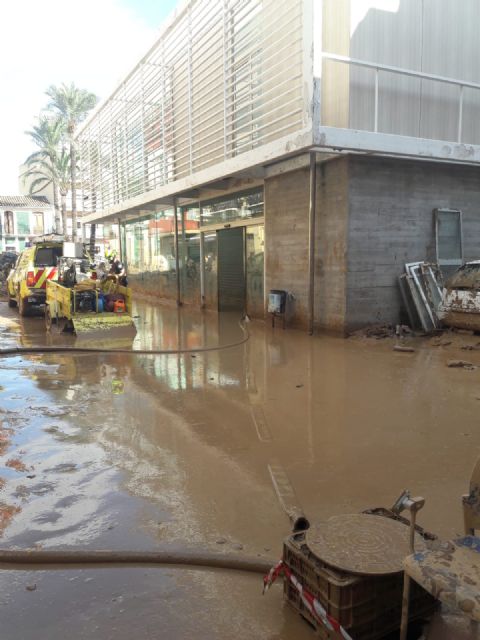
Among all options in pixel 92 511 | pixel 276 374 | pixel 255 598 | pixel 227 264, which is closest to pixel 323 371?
pixel 276 374

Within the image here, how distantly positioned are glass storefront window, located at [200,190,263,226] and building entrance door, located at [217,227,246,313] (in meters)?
0.37

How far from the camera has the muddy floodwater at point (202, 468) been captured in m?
2.48

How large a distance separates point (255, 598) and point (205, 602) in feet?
0.80

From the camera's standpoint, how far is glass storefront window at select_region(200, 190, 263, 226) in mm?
12919

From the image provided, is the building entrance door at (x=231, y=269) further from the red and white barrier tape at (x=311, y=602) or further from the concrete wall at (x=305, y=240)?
the red and white barrier tape at (x=311, y=602)

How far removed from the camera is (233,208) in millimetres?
14094

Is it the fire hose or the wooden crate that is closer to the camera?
the wooden crate

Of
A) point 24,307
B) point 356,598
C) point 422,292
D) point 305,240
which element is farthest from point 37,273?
point 356,598

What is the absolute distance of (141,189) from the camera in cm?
1877

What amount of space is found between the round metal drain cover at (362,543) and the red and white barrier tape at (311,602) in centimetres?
19

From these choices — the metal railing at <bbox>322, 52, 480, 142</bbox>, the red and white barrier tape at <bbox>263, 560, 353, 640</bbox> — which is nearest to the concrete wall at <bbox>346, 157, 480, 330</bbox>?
the metal railing at <bbox>322, 52, 480, 142</bbox>

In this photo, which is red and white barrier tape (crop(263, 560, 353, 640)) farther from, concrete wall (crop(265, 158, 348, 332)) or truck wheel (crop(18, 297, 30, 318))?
truck wheel (crop(18, 297, 30, 318))

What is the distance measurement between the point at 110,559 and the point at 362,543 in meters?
1.37

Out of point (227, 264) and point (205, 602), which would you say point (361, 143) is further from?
point (205, 602)
